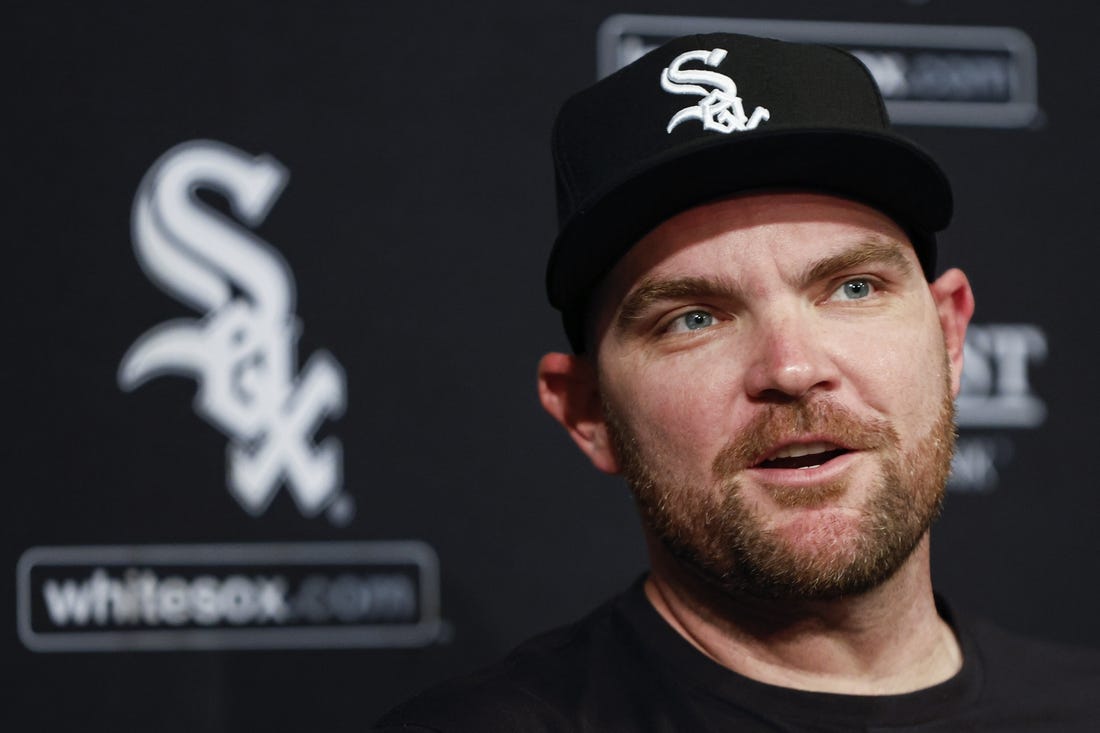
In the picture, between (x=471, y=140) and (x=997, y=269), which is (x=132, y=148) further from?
(x=997, y=269)

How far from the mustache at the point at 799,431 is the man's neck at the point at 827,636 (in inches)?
5.3

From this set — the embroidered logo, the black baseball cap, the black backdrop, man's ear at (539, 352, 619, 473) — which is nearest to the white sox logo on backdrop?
the black backdrop

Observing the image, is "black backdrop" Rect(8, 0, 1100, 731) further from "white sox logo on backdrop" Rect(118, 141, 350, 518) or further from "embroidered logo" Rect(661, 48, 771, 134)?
"embroidered logo" Rect(661, 48, 771, 134)

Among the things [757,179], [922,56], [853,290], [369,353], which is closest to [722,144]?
[757,179]

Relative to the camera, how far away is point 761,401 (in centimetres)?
100

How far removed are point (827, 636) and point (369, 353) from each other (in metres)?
0.78

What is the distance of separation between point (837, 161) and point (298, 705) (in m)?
0.98

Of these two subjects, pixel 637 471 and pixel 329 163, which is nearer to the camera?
pixel 637 471

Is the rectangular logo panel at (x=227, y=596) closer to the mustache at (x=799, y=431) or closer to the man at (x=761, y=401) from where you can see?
the man at (x=761, y=401)

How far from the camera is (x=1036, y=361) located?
1779 millimetres

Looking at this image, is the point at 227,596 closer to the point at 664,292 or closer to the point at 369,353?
the point at 369,353

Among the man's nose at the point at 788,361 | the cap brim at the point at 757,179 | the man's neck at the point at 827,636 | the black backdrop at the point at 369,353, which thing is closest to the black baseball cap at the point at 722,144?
the cap brim at the point at 757,179

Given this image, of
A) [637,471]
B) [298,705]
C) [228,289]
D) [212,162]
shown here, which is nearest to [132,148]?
[212,162]

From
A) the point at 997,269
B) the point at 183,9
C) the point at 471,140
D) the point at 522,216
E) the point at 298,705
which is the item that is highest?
the point at 183,9
